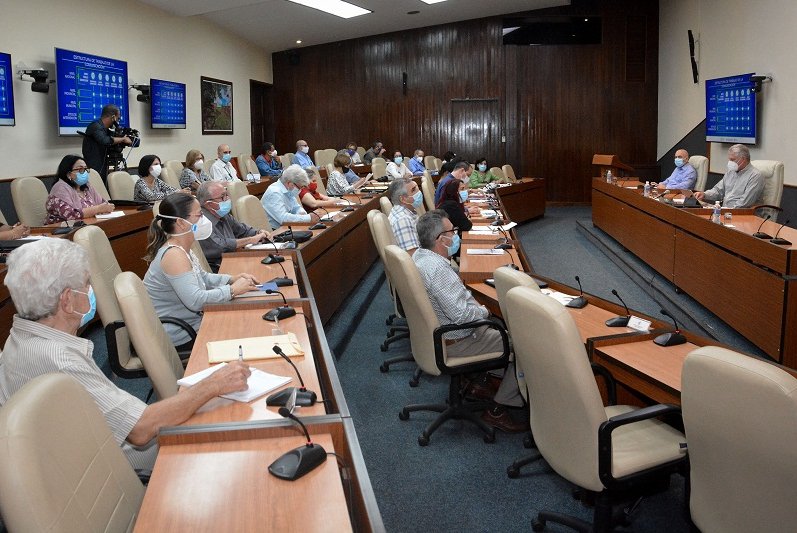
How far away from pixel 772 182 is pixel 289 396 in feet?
22.0

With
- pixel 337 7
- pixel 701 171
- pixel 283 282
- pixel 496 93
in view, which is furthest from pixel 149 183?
pixel 496 93

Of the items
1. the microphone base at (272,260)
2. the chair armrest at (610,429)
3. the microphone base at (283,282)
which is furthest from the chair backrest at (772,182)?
the chair armrest at (610,429)

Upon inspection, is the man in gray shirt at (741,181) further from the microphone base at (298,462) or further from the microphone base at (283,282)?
the microphone base at (298,462)

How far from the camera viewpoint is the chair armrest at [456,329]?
3373 mm

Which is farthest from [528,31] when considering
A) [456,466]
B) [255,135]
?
[456,466]

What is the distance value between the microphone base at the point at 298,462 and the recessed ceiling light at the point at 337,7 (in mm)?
9900

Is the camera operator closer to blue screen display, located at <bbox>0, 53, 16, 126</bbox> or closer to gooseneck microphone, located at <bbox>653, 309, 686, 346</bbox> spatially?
blue screen display, located at <bbox>0, 53, 16, 126</bbox>

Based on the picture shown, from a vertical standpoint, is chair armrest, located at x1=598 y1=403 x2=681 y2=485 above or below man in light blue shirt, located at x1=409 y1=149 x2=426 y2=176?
below

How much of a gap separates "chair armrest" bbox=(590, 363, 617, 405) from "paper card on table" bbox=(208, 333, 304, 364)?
3.67 ft

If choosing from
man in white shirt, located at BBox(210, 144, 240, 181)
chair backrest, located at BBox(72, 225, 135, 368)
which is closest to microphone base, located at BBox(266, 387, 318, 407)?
chair backrest, located at BBox(72, 225, 135, 368)

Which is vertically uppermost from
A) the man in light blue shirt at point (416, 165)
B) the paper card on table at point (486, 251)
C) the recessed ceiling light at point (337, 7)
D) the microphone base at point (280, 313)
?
the recessed ceiling light at point (337, 7)

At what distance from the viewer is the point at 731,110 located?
9.75 meters

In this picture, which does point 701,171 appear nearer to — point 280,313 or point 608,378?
point 608,378

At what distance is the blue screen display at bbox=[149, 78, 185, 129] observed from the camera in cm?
980
